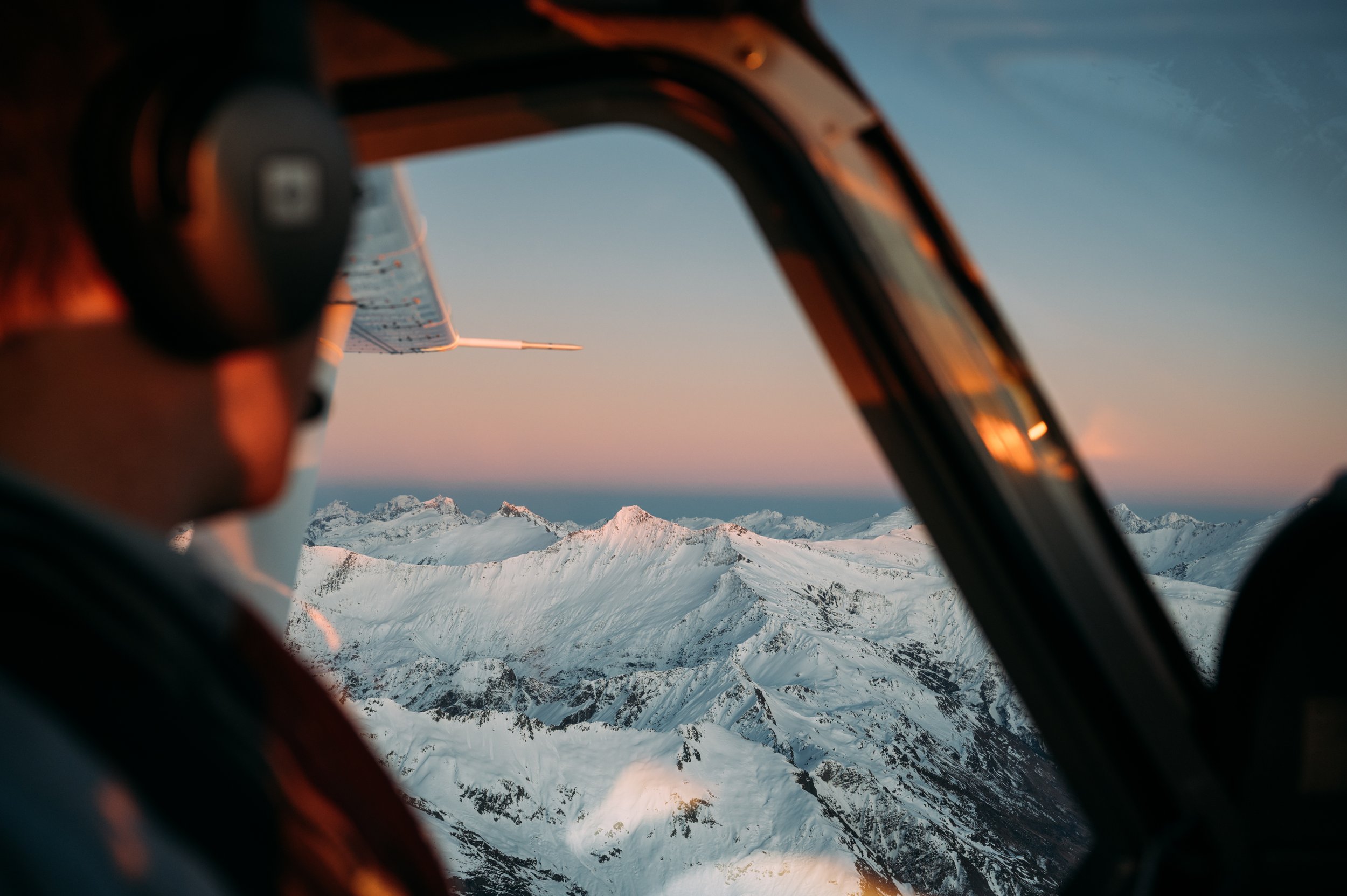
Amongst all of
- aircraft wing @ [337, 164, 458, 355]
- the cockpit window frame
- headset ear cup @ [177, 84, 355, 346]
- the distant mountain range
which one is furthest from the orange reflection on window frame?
the distant mountain range

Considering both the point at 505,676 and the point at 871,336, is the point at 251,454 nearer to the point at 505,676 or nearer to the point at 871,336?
the point at 871,336

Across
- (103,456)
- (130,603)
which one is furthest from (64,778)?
(103,456)

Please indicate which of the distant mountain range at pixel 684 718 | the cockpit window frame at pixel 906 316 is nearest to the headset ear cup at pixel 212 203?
the cockpit window frame at pixel 906 316

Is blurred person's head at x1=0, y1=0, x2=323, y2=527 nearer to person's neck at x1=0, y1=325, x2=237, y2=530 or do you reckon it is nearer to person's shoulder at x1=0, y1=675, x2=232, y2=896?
person's neck at x1=0, y1=325, x2=237, y2=530

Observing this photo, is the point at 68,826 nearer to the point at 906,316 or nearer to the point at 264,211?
the point at 264,211

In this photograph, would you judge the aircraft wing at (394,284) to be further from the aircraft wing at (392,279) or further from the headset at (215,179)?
the headset at (215,179)

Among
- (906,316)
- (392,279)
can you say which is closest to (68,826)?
(906,316)
